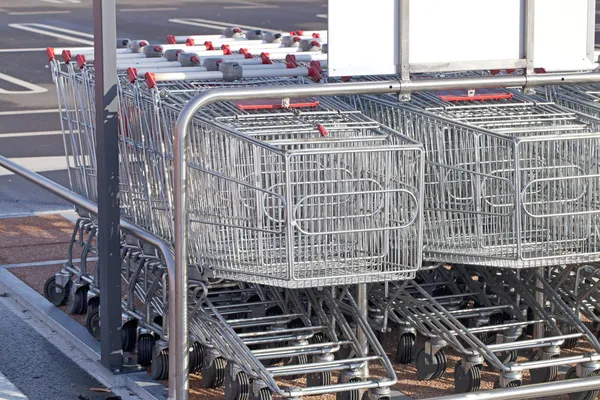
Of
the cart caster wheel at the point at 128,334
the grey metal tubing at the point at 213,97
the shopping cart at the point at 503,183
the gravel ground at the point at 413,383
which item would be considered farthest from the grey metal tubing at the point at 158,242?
the shopping cart at the point at 503,183

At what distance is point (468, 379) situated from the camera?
589 cm

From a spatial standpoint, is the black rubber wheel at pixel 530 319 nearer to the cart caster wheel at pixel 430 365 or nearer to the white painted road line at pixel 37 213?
the cart caster wheel at pixel 430 365

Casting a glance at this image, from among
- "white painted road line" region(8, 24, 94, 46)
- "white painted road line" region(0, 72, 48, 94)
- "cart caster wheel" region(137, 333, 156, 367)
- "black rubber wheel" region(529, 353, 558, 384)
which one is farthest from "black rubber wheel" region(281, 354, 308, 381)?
"white painted road line" region(8, 24, 94, 46)

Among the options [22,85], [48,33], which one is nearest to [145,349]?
[22,85]

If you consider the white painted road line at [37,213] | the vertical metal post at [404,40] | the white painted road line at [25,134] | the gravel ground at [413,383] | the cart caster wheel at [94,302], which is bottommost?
the gravel ground at [413,383]

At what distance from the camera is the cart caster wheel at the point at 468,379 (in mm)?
5887

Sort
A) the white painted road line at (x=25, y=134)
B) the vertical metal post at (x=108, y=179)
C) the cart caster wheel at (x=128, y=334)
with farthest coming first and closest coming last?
the white painted road line at (x=25, y=134) → the cart caster wheel at (x=128, y=334) → the vertical metal post at (x=108, y=179)

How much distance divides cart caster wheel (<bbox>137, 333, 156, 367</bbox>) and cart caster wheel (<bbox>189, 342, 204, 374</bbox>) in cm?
24

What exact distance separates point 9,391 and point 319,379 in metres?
1.52

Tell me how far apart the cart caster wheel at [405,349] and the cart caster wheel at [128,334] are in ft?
4.57

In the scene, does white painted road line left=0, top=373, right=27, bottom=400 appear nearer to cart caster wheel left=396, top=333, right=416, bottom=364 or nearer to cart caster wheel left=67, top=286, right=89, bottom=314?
cart caster wheel left=67, top=286, right=89, bottom=314

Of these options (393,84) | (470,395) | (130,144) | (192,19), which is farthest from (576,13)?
(192,19)

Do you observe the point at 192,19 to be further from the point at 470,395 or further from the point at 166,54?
the point at 470,395

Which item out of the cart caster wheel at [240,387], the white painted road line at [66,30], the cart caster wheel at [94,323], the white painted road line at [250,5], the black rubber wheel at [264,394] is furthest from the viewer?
the white painted road line at [250,5]
